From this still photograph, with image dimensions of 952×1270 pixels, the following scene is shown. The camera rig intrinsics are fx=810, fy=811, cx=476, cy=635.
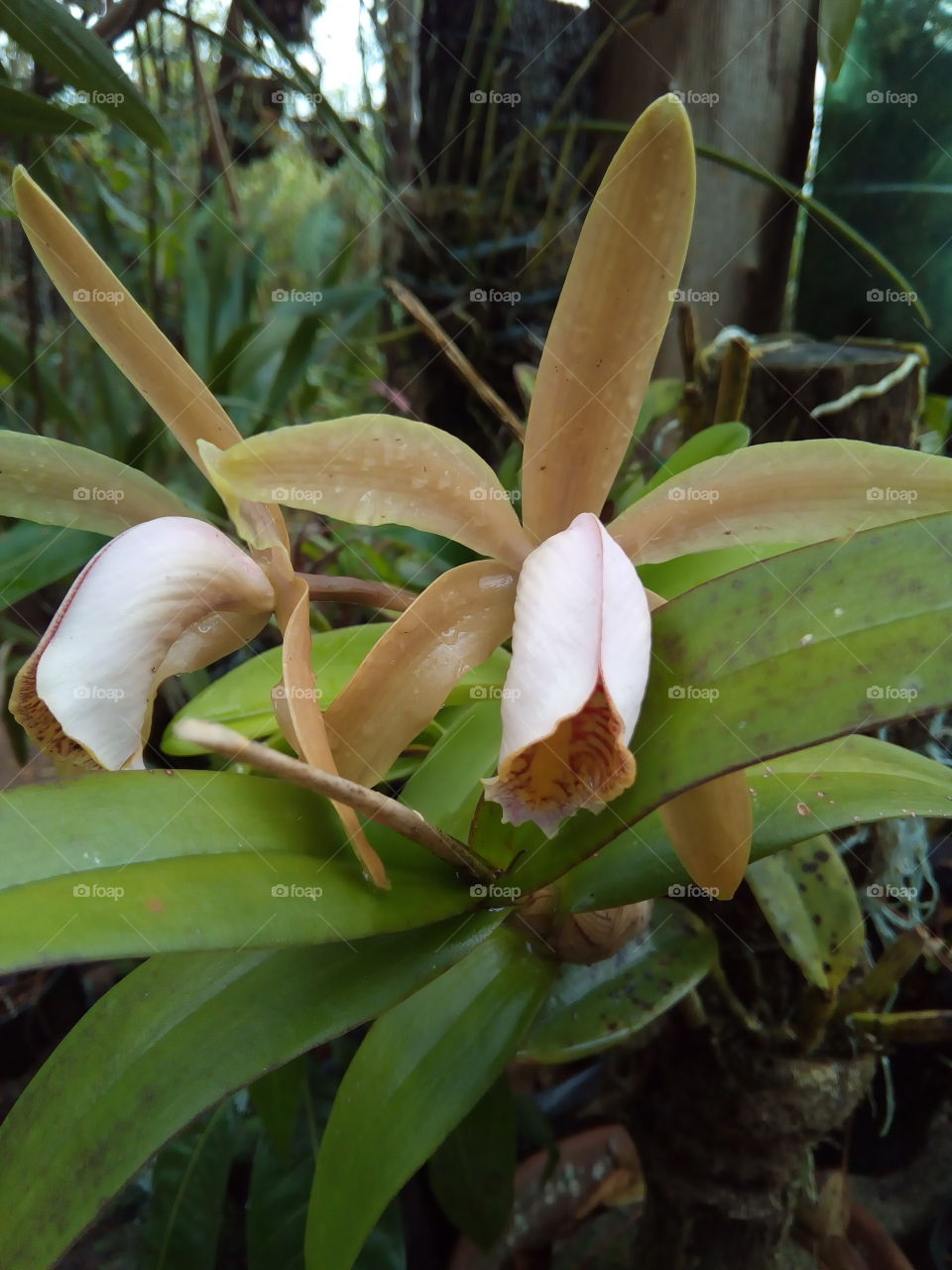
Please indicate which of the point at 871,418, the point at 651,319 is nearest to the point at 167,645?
the point at 651,319

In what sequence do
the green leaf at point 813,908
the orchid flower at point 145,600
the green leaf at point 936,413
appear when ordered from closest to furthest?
the orchid flower at point 145,600
the green leaf at point 813,908
the green leaf at point 936,413

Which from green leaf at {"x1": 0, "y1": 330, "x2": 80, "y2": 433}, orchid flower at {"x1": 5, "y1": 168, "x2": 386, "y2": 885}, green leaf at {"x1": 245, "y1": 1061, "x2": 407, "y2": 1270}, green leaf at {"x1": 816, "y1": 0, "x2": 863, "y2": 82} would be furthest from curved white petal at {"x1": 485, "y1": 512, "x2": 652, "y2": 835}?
green leaf at {"x1": 0, "y1": 330, "x2": 80, "y2": 433}

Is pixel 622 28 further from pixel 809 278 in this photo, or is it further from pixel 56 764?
pixel 56 764

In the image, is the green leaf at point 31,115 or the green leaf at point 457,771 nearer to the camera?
the green leaf at point 457,771

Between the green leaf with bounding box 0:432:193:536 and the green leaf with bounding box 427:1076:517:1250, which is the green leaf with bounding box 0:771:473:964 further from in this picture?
the green leaf with bounding box 427:1076:517:1250

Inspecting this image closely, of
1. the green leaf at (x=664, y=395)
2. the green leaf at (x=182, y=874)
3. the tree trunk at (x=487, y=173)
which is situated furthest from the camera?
the tree trunk at (x=487, y=173)

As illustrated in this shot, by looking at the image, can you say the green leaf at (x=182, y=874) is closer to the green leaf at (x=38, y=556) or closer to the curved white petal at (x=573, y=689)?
the curved white petal at (x=573, y=689)

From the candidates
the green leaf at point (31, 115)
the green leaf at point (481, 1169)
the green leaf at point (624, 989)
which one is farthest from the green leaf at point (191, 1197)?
the green leaf at point (31, 115)
